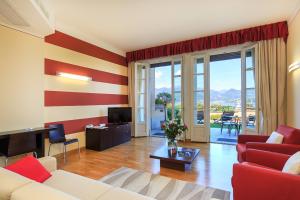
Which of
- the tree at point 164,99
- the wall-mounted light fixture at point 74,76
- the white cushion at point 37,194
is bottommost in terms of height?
the white cushion at point 37,194

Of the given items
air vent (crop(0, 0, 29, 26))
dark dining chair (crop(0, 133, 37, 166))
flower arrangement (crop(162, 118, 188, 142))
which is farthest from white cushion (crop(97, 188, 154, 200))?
air vent (crop(0, 0, 29, 26))

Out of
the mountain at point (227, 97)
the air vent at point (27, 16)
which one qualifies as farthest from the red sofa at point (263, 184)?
the mountain at point (227, 97)

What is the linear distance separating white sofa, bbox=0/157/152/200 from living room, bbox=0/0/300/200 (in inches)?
A: 0.6

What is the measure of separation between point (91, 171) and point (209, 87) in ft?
12.8

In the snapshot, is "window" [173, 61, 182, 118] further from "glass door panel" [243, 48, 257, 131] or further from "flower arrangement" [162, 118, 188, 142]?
"flower arrangement" [162, 118, 188, 142]

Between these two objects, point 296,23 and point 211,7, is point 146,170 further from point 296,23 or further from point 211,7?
point 296,23

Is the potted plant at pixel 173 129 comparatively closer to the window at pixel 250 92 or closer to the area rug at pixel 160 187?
the area rug at pixel 160 187

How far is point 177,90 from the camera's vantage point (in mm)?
5695

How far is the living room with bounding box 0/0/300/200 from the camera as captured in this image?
217 cm

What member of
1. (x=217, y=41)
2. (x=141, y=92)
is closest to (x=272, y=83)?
(x=217, y=41)

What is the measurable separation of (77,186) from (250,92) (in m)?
4.53

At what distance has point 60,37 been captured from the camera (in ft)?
13.3

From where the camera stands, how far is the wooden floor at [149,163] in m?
2.87

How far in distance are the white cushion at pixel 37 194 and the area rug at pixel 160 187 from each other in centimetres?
156
